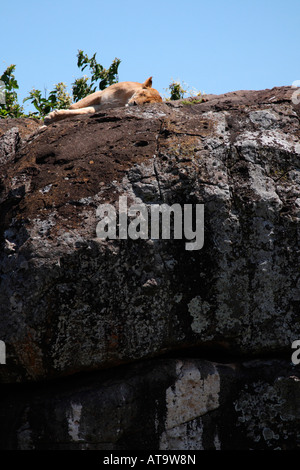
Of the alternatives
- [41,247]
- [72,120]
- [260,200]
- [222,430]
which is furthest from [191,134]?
[222,430]

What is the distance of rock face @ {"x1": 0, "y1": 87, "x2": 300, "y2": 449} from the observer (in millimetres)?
3805

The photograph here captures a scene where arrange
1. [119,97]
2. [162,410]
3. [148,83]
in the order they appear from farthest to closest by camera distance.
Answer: [148,83] → [119,97] → [162,410]

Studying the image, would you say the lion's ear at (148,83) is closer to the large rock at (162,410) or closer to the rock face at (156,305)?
the rock face at (156,305)

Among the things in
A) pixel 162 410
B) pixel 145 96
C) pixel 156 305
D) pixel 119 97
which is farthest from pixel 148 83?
pixel 162 410

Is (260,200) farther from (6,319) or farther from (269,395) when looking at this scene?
(6,319)

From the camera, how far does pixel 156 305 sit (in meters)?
3.91

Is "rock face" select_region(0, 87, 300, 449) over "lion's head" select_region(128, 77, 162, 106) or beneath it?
beneath

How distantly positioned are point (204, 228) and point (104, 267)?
0.80 metres

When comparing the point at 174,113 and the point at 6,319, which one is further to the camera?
the point at 174,113

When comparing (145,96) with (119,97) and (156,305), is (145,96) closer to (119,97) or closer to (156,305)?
(119,97)

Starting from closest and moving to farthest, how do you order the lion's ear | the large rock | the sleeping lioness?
the large rock → the sleeping lioness → the lion's ear

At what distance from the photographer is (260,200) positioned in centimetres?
405

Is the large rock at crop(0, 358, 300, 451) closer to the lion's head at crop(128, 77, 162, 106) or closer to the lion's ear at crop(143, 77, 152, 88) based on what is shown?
the lion's head at crop(128, 77, 162, 106)

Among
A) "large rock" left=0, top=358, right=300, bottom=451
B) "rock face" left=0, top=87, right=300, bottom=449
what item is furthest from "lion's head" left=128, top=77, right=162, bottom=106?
"large rock" left=0, top=358, right=300, bottom=451
